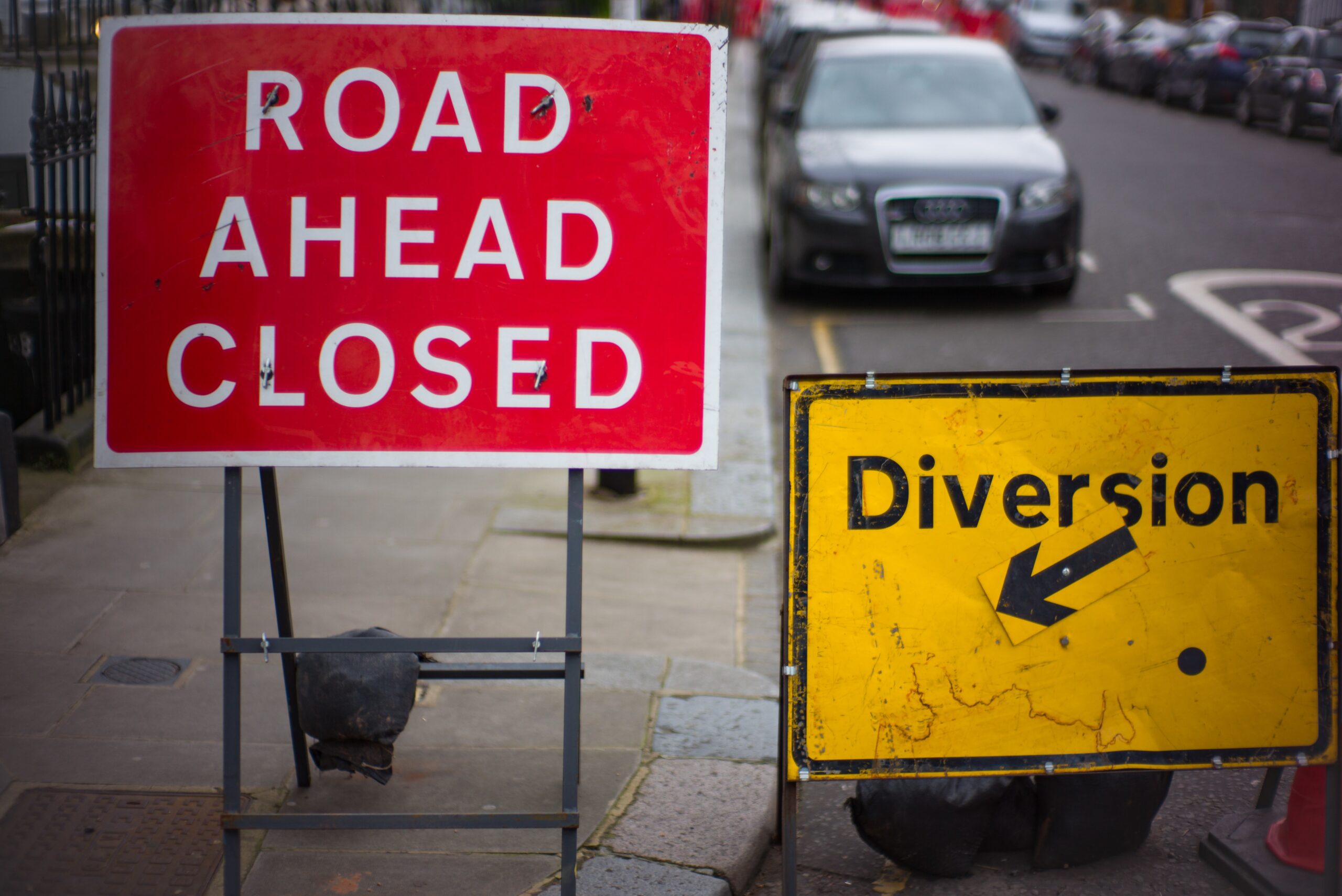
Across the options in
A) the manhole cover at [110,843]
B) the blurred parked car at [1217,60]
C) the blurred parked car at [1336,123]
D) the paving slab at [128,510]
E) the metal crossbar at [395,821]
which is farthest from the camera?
the blurred parked car at [1217,60]

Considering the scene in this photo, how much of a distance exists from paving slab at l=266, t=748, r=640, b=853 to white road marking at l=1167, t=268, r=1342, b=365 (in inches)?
233

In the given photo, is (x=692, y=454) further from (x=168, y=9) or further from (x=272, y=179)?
(x=168, y=9)

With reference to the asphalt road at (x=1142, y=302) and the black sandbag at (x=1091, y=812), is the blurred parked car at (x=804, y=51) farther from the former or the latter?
the black sandbag at (x=1091, y=812)

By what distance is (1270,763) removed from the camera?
9.86 feet

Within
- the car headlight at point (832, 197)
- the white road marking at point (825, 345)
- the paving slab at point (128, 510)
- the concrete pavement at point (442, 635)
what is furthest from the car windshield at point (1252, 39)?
the paving slab at point (128, 510)

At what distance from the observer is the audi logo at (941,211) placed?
29.8 ft

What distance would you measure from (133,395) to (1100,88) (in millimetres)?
30829

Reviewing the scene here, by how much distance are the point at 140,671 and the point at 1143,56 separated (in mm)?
26453

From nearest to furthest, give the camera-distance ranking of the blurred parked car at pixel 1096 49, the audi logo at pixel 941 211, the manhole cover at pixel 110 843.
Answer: the manhole cover at pixel 110 843 → the audi logo at pixel 941 211 → the blurred parked car at pixel 1096 49

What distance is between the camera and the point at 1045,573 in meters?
2.95

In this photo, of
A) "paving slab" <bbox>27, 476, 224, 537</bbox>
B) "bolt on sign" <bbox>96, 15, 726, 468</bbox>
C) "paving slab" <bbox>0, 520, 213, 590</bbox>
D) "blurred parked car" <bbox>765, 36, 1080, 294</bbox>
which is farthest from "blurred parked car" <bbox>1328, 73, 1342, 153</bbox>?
"bolt on sign" <bbox>96, 15, 726, 468</bbox>

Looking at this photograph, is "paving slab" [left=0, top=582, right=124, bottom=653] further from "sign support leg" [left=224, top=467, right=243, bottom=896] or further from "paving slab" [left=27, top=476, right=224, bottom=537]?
"sign support leg" [left=224, top=467, right=243, bottom=896]

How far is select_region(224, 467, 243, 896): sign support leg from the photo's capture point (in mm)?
2797

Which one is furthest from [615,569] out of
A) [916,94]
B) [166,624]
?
[916,94]
